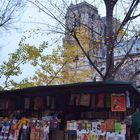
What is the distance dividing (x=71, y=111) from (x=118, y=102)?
166 cm

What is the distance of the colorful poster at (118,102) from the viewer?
7664 mm

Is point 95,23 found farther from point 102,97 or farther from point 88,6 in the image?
point 102,97

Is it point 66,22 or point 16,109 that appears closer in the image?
point 16,109

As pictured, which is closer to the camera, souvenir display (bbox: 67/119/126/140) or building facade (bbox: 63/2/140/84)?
souvenir display (bbox: 67/119/126/140)

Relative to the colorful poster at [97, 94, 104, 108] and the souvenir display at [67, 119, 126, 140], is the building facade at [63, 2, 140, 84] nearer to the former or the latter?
the colorful poster at [97, 94, 104, 108]

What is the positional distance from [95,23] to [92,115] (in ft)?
29.0

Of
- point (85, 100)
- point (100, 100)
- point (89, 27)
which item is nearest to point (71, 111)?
point (85, 100)

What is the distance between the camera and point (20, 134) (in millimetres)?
9094

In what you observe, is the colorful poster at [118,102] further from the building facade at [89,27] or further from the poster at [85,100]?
the building facade at [89,27]

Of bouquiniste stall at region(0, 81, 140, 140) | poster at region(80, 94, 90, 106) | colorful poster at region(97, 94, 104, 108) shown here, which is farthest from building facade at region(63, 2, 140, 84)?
colorful poster at region(97, 94, 104, 108)

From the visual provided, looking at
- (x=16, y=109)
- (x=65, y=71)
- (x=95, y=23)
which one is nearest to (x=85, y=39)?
(x=95, y=23)

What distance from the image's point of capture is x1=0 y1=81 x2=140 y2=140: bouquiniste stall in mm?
7652

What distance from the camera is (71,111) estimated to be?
9.00 metres

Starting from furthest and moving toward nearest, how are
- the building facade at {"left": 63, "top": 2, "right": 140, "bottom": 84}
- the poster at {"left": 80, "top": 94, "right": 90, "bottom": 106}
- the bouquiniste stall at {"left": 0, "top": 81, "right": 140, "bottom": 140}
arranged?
the building facade at {"left": 63, "top": 2, "right": 140, "bottom": 84} < the poster at {"left": 80, "top": 94, "right": 90, "bottom": 106} < the bouquiniste stall at {"left": 0, "top": 81, "right": 140, "bottom": 140}
